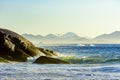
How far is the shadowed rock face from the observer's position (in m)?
47.3

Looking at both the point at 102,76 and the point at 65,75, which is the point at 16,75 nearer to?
the point at 65,75

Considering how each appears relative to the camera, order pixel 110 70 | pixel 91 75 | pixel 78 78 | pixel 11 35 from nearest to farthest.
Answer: pixel 78 78
pixel 91 75
pixel 110 70
pixel 11 35

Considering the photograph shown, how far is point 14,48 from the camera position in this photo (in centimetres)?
4875

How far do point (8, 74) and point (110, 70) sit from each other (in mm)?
9296

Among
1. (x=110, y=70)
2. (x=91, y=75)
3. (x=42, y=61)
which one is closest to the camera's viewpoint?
(x=91, y=75)

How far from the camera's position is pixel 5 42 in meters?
48.6

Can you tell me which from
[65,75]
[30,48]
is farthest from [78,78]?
[30,48]

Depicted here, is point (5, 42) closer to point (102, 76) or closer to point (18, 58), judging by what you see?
point (18, 58)

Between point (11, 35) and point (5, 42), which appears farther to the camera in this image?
point (11, 35)

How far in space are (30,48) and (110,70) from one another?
66.1 feet

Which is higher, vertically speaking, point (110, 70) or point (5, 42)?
point (5, 42)

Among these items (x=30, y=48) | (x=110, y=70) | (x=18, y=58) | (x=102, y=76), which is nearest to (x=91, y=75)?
(x=102, y=76)

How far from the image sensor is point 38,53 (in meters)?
53.2

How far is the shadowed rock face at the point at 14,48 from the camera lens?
47.3m
